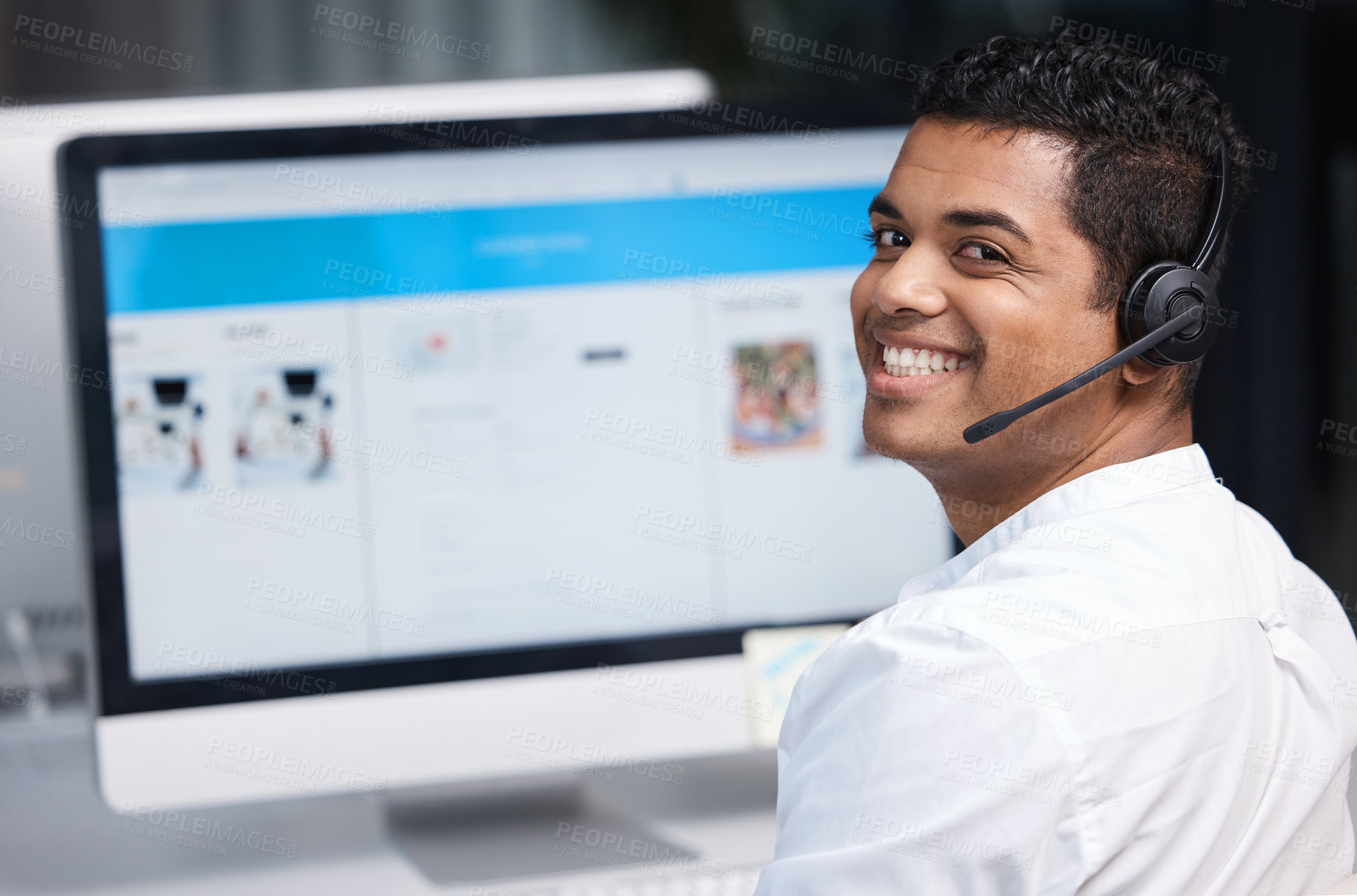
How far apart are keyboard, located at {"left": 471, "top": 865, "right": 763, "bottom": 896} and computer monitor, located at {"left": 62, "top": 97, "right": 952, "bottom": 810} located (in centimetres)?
16

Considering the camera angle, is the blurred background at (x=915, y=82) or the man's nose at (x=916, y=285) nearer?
the man's nose at (x=916, y=285)

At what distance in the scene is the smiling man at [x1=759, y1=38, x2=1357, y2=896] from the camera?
569mm

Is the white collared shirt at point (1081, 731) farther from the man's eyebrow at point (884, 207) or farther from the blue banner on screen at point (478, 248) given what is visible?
the blue banner on screen at point (478, 248)

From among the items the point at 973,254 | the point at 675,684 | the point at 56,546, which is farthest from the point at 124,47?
the point at 973,254

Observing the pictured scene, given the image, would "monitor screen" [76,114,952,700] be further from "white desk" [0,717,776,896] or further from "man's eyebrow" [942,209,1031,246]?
"man's eyebrow" [942,209,1031,246]

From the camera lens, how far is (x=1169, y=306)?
0.72 meters

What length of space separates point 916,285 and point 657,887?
49 centimetres

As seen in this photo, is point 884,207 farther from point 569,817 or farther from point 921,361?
point 569,817

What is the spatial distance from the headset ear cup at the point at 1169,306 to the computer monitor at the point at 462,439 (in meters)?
0.38

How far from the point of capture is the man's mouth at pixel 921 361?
2.54ft

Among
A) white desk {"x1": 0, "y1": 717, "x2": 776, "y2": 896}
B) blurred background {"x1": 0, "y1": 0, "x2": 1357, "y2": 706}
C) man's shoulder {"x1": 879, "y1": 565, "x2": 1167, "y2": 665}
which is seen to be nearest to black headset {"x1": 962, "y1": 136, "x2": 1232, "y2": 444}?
man's shoulder {"x1": 879, "y1": 565, "x2": 1167, "y2": 665}

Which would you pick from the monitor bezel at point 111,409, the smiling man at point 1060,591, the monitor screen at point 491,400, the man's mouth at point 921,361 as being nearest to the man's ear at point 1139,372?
the smiling man at point 1060,591

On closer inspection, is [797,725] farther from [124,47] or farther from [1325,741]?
[124,47]

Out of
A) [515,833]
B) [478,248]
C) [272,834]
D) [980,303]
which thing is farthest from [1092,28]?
[272,834]
